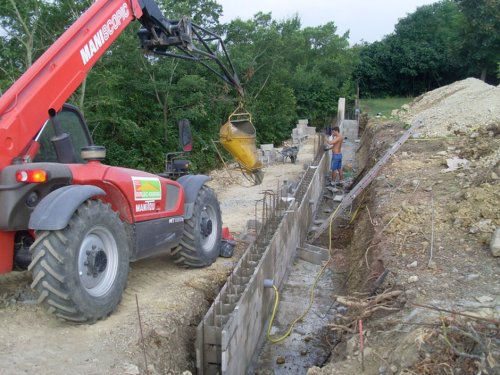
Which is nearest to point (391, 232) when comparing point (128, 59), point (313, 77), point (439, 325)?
point (439, 325)

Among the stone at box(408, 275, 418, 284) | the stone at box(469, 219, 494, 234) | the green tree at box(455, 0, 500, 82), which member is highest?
the green tree at box(455, 0, 500, 82)

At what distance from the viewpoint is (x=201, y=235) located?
6121 millimetres

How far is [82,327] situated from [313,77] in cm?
3313

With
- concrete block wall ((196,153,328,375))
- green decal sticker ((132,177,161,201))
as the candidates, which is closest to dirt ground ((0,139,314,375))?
concrete block wall ((196,153,328,375))

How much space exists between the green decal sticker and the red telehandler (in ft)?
0.04

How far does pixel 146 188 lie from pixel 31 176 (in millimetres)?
1475

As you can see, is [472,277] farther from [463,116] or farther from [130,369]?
[463,116]

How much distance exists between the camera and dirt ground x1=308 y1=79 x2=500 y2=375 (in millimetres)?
3535

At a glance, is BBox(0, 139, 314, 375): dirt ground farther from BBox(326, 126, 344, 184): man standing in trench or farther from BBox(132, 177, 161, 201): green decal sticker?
BBox(326, 126, 344, 184): man standing in trench

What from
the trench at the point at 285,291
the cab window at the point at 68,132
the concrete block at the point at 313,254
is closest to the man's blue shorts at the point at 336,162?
the trench at the point at 285,291

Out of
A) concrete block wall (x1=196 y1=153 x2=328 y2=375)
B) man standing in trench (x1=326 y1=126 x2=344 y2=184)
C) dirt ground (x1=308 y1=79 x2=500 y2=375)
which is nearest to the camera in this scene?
dirt ground (x1=308 y1=79 x2=500 y2=375)

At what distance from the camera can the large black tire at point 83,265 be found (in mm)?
3684

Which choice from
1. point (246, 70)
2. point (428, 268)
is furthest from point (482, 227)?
point (246, 70)

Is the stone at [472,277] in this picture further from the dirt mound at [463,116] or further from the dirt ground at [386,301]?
the dirt mound at [463,116]
